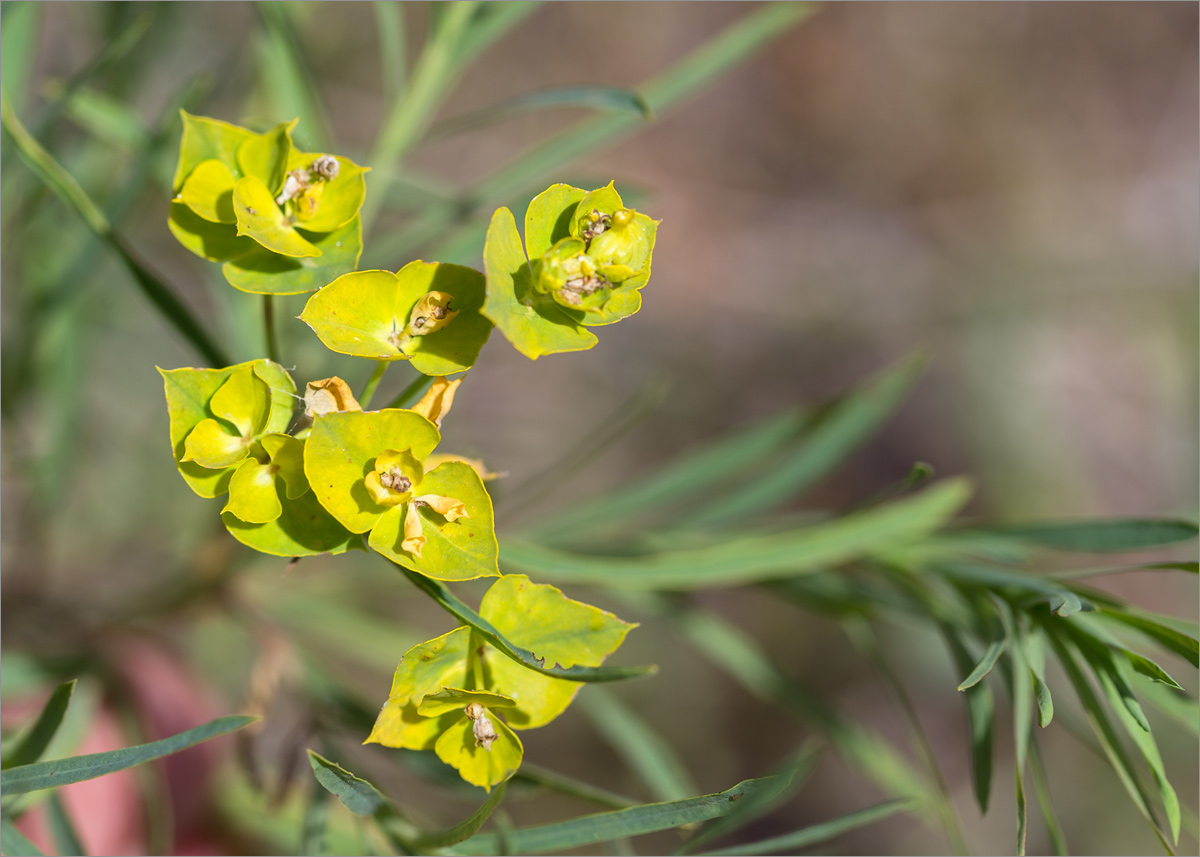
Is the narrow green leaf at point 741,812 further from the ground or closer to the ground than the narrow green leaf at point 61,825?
closer to the ground

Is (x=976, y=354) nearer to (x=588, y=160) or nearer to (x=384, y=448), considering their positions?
(x=588, y=160)

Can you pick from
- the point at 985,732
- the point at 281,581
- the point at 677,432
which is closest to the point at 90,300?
the point at 281,581

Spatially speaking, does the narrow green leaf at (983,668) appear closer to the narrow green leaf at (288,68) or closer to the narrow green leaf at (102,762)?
the narrow green leaf at (102,762)

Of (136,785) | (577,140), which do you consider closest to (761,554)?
(577,140)

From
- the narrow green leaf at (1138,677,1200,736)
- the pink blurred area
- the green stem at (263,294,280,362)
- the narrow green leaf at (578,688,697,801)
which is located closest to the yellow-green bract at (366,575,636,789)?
the green stem at (263,294,280,362)

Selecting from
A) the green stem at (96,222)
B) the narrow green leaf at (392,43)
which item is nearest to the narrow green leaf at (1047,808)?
the green stem at (96,222)

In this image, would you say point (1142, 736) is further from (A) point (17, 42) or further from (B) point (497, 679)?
(A) point (17, 42)
